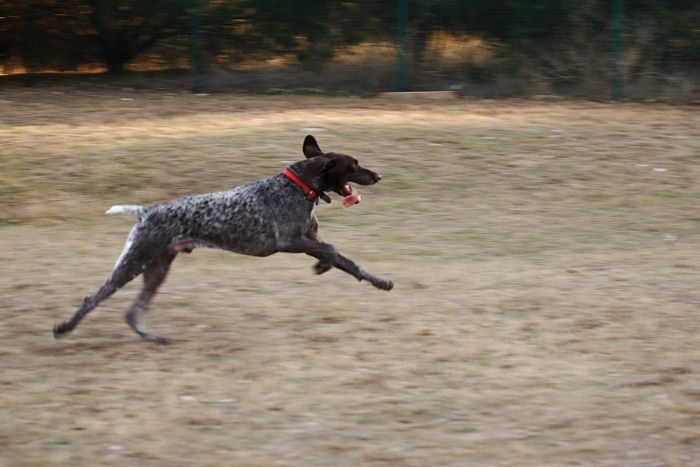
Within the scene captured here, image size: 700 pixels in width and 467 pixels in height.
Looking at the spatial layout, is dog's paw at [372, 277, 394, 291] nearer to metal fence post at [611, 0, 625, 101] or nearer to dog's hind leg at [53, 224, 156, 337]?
dog's hind leg at [53, 224, 156, 337]

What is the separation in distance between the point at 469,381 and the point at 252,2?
45.4 ft

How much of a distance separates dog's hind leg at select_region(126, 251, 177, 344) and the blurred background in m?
11.8

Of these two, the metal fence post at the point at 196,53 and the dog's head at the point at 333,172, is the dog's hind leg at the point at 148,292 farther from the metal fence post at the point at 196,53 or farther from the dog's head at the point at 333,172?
the metal fence post at the point at 196,53

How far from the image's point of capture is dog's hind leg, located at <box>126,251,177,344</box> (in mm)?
7562

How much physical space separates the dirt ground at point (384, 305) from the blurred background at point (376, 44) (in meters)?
2.31

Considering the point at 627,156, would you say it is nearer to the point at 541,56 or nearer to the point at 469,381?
the point at 541,56

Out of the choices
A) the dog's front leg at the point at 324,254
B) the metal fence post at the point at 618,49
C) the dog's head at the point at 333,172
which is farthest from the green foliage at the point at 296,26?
the dog's front leg at the point at 324,254

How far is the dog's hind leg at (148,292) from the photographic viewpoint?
7.56m

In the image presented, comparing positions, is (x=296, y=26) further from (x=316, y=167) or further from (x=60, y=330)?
(x=60, y=330)

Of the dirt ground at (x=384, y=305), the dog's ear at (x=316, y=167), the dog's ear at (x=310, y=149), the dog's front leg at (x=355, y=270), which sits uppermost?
the dog's ear at (x=310, y=149)

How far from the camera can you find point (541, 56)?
61.9ft

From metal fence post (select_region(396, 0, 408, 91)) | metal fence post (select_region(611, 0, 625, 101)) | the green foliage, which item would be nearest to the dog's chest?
metal fence post (select_region(396, 0, 408, 91))

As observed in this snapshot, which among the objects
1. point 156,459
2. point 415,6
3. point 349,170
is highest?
point 415,6

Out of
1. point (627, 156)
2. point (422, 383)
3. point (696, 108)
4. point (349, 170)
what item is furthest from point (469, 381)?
point (696, 108)
